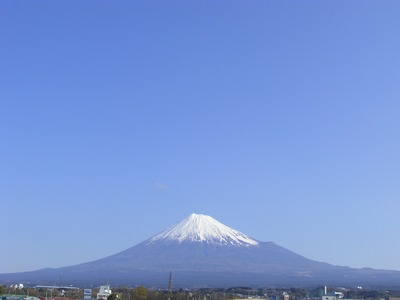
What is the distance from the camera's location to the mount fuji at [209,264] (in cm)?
8850

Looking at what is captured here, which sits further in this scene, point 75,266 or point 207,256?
point 75,266

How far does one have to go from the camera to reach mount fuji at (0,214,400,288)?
88500mm

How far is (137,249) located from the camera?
113 meters

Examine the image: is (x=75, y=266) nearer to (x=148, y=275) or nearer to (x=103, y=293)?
(x=148, y=275)

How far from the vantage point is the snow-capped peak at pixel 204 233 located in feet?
359

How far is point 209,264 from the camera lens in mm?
100188

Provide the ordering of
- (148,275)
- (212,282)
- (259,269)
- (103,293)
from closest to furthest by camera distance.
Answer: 1. (103,293)
2. (212,282)
3. (148,275)
4. (259,269)

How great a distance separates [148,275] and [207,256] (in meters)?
16.6

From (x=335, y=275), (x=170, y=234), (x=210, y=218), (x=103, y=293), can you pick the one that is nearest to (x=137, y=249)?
(x=170, y=234)

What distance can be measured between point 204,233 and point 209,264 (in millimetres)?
11662

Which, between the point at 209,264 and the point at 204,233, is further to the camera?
the point at 204,233

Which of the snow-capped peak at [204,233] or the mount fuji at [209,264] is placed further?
the snow-capped peak at [204,233]

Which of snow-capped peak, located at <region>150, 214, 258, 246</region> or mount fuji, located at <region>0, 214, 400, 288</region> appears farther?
snow-capped peak, located at <region>150, 214, 258, 246</region>

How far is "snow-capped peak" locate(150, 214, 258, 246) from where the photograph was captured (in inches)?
4306
